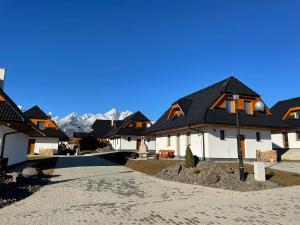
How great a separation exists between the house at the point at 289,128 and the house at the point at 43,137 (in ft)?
106

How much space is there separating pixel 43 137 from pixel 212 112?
28.8 m

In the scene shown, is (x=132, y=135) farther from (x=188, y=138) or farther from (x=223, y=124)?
(x=223, y=124)

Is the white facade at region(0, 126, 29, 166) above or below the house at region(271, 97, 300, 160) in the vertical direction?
below

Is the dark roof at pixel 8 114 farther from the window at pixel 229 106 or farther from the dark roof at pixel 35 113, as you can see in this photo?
the dark roof at pixel 35 113

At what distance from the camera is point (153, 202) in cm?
955

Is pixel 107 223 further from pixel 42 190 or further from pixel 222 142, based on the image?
pixel 222 142

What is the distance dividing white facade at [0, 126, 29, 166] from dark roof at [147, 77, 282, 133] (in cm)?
1489

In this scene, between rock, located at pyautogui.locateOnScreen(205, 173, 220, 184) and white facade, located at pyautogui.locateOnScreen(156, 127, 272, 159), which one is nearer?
rock, located at pyautogui.locateOnScreen(205, 173, 220, 184)

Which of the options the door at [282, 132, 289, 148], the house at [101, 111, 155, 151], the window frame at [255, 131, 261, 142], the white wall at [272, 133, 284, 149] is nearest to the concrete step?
the window frame at [255, 131, 261, 142]

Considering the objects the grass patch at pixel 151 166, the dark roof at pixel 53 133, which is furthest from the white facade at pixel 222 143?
the dark roof at pixel 53 133

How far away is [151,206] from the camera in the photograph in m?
8.95

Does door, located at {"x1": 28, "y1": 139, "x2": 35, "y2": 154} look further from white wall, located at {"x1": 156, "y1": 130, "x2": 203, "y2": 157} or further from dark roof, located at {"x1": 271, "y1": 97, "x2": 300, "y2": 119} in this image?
dark roof, located at {"x1": 271, "y1": 97, "x2": 300, "y2": 119}

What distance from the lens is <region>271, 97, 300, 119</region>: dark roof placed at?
125 feet

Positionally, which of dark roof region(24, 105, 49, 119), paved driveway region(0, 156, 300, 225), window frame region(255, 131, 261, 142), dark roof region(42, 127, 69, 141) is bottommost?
paved driveway region(0, 156, 300, 225)
